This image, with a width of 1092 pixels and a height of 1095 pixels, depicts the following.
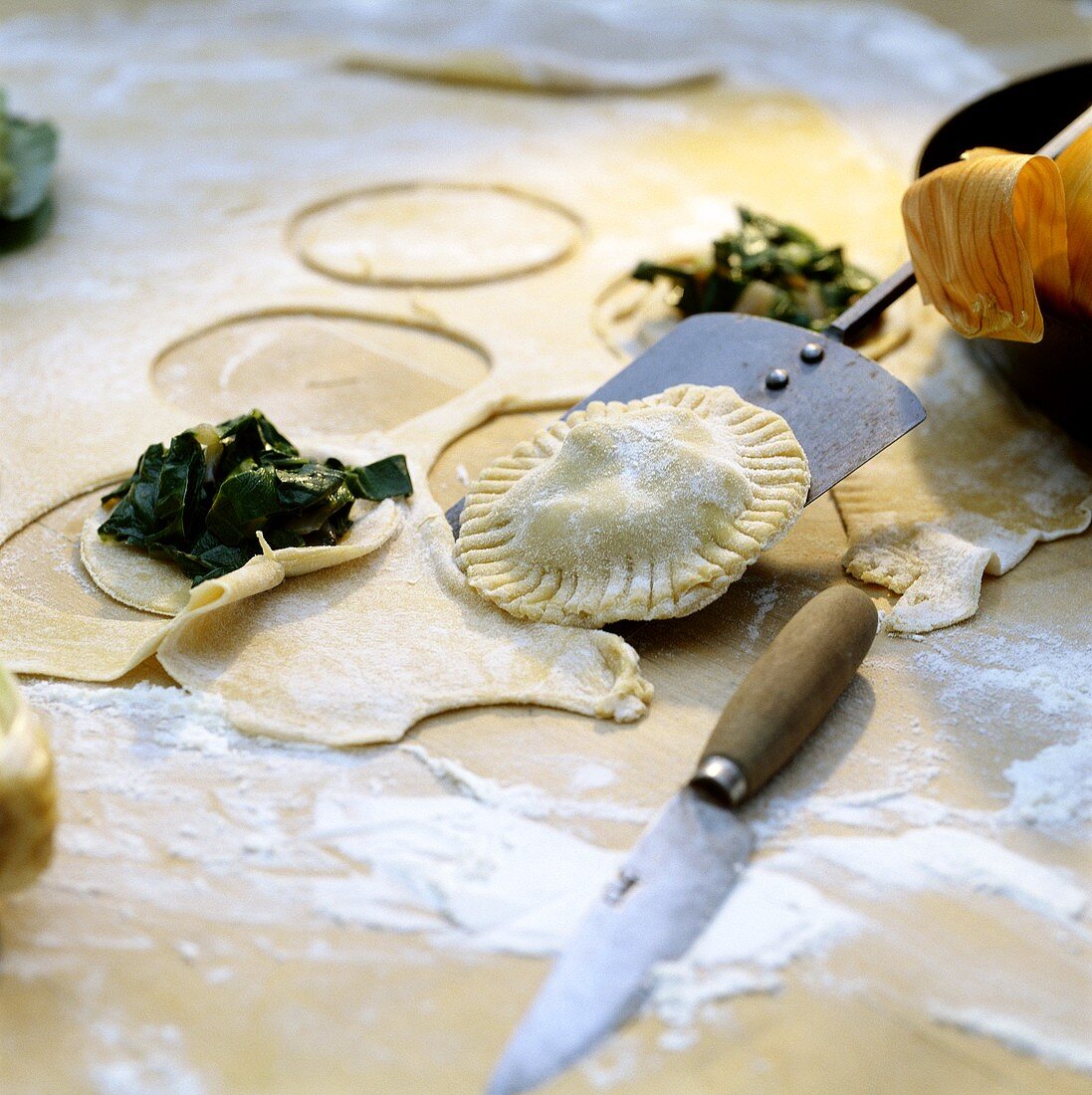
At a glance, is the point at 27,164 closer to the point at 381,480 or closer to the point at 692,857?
the point at 381,480

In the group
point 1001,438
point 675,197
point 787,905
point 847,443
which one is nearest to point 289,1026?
point 787,905

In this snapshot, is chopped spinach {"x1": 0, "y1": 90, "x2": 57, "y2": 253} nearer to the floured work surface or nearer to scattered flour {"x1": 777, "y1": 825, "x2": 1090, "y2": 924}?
the floured work surface

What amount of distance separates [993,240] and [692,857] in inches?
39.1

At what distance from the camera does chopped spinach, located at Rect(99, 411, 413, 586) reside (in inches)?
61.8

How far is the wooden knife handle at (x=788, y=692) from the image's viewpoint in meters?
1.20

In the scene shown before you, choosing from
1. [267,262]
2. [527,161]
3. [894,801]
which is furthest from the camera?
[527,161]

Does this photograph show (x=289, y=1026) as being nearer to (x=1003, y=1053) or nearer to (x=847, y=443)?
(x=1003, y=1053)

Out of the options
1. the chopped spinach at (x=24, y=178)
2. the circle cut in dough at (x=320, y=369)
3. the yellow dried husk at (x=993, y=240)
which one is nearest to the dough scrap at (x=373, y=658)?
the circle cut in dough at (x=320, y=369)

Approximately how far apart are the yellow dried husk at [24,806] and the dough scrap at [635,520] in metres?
0.59

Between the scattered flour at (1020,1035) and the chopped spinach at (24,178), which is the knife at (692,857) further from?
the chopped spinach at (24,178)

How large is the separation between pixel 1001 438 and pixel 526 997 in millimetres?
1313

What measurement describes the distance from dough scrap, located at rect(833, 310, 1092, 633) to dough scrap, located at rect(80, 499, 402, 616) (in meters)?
0.68

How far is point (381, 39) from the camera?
3771mm

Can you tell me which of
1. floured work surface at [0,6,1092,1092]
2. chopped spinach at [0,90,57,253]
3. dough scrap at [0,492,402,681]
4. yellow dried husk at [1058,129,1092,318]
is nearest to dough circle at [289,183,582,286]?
floured work surface at [0,6,1092,1092]
